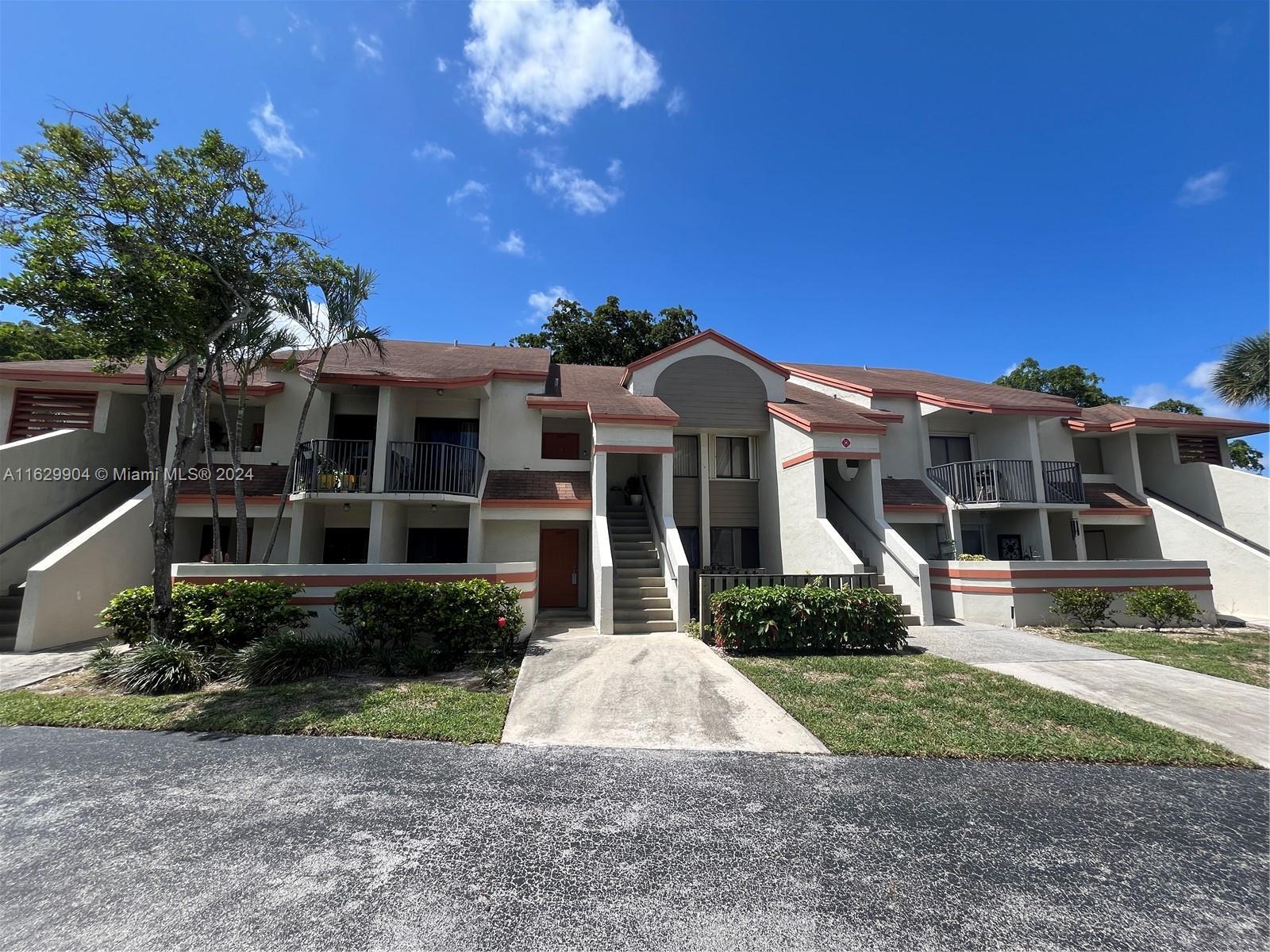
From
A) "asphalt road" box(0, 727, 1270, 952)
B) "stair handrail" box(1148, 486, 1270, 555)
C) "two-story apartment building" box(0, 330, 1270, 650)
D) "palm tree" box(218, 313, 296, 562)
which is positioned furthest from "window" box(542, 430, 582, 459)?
"stair handrail" box(1148, 486, 1270, 555)

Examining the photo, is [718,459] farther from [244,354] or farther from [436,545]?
[244,354]

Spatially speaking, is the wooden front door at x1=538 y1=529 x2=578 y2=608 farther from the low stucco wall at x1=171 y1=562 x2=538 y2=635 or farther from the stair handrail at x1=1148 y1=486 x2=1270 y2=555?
the stair handrail at x1=1148 y1=486 x2=1270 y2=555

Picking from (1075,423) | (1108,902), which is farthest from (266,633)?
(1075,423)

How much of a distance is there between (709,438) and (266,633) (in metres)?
11.4

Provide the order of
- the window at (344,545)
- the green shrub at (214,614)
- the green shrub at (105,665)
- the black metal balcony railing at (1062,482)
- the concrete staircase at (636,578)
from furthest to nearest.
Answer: the black metal balcony railing at (1062,482) < the window at (344,545) < the concrete staircase at (636,578) < the green shrub at (214,614) < the green shrub at (105,665)

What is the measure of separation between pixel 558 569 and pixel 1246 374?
2561 centimetres

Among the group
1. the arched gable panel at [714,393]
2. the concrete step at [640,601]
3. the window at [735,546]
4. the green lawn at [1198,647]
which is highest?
the arched gable panel at [714,393]

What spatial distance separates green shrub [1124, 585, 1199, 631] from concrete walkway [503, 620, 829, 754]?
10.9m

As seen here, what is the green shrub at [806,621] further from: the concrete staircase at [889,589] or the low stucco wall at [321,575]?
the low stucco wall at [321,575]

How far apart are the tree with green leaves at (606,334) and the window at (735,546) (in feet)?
54.1

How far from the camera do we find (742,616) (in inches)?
Result: 340

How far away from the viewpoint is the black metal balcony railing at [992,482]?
566 inches

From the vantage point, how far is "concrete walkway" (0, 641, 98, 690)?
7121 mm

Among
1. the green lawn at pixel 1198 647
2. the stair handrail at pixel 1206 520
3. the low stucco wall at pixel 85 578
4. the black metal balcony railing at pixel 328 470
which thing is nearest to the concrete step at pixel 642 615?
the black metal balcony railing at pixel 328 470
